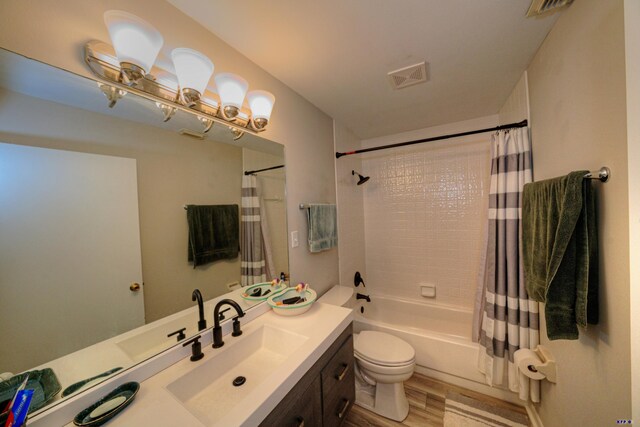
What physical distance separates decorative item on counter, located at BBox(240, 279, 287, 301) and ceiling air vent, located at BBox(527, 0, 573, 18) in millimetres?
1930

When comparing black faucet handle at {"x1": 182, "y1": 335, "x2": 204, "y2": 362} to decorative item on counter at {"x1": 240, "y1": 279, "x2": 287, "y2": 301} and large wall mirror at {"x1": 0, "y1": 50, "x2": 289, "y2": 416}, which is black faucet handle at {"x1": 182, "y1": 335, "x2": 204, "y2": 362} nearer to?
large wall mirror at {"x1": 0, "y1": 50, "x2": 289, "y2": 416}

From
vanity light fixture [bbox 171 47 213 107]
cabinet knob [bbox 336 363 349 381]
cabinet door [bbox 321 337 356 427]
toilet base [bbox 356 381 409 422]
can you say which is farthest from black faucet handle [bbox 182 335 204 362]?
toilet base [bbox 356 381 409 422]

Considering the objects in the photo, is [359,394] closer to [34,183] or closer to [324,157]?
[324,157]

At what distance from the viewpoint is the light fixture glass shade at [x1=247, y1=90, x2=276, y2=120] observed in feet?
3.88

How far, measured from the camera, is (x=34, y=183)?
0.64m

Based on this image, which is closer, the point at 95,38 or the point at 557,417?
the point at 95,38

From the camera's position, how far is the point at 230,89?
1038mm

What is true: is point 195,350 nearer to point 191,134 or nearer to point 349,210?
point 191,134

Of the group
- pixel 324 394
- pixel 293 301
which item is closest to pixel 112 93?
pixel 293 301

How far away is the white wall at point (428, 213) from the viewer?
7.48 feet

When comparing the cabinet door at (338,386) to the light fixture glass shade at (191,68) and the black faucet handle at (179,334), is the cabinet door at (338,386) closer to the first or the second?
the black faucet handle at (179,334)

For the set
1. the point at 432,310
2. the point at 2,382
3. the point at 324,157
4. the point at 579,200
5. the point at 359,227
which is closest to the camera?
the point at 2,382

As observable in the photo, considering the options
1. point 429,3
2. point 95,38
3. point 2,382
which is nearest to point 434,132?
point 429,3

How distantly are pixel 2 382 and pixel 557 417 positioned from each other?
2330mm
